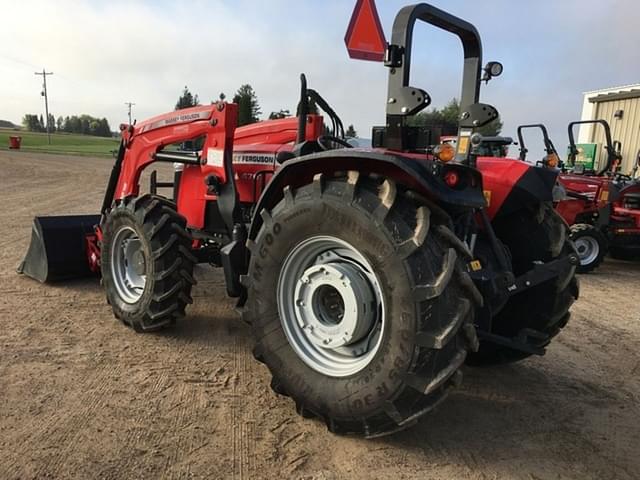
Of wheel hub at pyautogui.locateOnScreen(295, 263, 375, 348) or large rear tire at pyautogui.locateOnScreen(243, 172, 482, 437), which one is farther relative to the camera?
wheel hub at pyautogui.locateOnScreen(295, 263, 375, 348)

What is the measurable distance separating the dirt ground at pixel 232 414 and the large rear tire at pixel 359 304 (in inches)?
10.0

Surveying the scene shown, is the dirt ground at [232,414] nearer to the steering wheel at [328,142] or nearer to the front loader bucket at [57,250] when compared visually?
the front loader bucket at [57,250]

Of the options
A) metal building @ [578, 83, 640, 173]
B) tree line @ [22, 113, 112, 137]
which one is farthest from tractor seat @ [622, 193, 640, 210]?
tree line @ [22, 113, 112, 137]

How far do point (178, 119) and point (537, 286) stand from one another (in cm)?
317

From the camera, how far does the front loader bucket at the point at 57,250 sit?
5.32 metres

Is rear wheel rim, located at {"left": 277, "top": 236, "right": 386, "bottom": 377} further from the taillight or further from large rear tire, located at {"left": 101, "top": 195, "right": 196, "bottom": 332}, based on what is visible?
large rear tire, located at {"left": 101, "top": 195, "right": 196, "bottom": 332}

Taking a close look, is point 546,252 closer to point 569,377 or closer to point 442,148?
point 569,377

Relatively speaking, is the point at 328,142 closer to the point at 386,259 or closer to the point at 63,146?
the point at 386,259

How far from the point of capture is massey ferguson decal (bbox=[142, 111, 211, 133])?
14.3 feet

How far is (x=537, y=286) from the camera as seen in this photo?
338cm

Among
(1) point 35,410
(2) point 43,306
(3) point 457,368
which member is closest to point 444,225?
(3) point 457,368

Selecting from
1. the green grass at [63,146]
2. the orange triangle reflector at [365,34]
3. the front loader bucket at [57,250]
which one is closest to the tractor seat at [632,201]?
the orange triangle reflector at [365,34]

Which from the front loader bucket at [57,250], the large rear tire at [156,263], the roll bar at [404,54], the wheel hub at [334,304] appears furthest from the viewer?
the front loader bucket at [57,250]

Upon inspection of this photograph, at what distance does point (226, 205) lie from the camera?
4.28 meters
